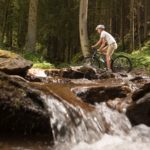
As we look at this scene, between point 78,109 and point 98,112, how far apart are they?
865 millimetres

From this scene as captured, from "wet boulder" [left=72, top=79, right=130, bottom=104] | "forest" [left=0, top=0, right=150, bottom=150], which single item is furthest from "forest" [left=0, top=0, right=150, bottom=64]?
"wet boulder" [left=72, top=79, right=130, bottom=104]

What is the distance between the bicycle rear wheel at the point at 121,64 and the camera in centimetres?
1866

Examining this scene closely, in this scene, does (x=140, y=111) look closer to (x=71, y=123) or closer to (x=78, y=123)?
(x=78, y=123)

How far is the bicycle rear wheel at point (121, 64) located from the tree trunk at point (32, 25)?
8.39 meters

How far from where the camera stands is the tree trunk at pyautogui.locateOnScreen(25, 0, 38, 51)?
25.5 m

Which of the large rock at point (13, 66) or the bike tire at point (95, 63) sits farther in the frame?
the bike tire at point (95, 63)

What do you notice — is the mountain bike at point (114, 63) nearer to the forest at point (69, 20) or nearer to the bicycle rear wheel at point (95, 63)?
the bicycle rear wheel at point (95, 63)

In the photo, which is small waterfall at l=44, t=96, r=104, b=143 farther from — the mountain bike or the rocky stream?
the mountain bike

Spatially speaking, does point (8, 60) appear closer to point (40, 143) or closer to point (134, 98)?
point (134, 98)

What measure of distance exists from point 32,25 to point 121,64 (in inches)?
340

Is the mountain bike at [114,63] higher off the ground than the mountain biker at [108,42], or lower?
lower

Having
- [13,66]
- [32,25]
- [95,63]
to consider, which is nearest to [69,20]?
[32,25]

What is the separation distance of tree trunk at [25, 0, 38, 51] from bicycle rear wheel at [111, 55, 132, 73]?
8390 millimetres

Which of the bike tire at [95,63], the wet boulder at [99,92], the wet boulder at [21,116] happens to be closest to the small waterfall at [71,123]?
the wet boulder at [21,116]
